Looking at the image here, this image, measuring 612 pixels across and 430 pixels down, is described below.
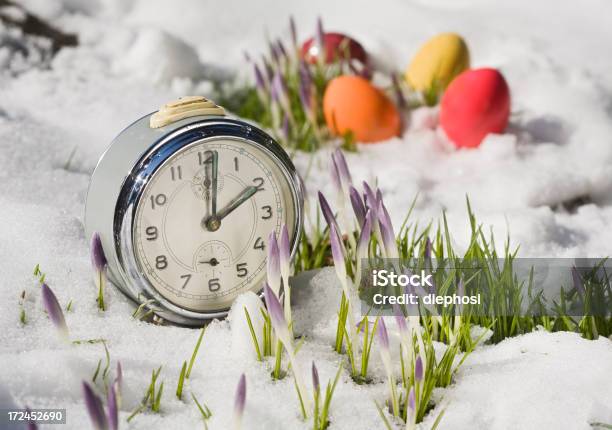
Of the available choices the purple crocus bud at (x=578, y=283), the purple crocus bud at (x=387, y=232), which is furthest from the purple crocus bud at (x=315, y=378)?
the purple crocus bud at (x=578, y=283)

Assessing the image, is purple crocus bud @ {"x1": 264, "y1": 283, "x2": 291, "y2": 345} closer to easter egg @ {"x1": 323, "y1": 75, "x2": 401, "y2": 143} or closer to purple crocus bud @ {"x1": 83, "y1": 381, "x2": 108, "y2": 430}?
purple crocus bud @ {"x1": 83, "y1": 381, "x2": 108, "y2": 430}

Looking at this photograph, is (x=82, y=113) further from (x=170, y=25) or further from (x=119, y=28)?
(x=170, y=25)

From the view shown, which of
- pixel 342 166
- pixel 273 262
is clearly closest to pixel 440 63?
pixel 342 166

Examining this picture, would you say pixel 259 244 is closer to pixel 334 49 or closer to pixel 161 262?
pixel 161 262

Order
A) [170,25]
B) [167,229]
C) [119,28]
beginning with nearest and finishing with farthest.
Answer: [167,229] → [119,28] → [170,25]

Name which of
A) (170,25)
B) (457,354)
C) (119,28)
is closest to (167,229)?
(457,354)

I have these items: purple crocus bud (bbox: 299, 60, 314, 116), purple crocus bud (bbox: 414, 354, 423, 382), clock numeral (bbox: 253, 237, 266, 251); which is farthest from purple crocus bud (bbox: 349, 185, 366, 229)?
purple crocus bud (bbox: 299, 60, 314, 116)

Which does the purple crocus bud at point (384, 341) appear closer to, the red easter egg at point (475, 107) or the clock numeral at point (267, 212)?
the clock numeral at point (267, 212)
